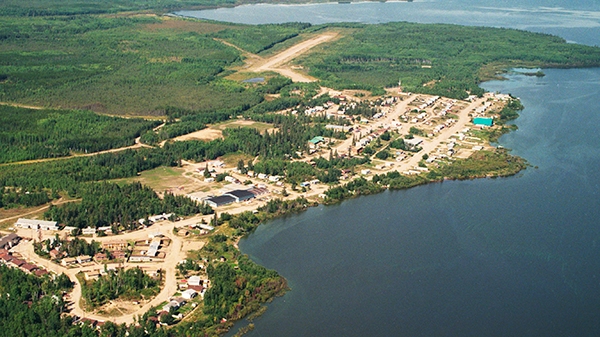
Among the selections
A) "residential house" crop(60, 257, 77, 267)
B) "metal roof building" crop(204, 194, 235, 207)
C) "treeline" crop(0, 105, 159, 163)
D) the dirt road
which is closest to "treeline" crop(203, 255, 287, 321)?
"residential house" crop(60, 257, 77, 267)

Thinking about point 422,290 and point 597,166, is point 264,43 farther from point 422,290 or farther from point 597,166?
point 422,290

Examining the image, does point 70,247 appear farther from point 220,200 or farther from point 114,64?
point 114,64

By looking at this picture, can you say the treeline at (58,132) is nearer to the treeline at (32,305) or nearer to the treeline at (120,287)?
the treeline at (32,305)

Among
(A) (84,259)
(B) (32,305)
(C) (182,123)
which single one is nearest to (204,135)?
(C) (182,123)

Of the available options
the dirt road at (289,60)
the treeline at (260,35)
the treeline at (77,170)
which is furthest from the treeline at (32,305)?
the treeline at (260,35)

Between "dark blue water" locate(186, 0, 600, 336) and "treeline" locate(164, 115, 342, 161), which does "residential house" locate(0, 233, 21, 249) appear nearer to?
"dark blue water" locate(186, 0, 600, 336)
